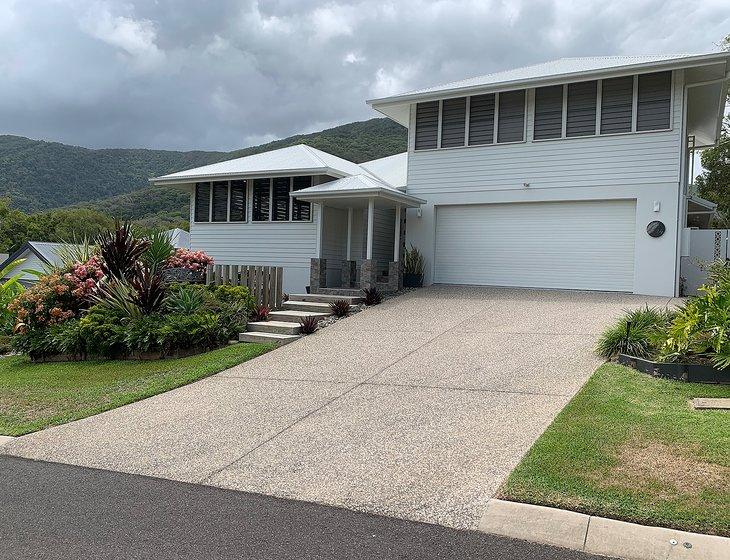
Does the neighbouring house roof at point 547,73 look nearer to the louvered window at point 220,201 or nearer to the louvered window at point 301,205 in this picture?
the louvered window at point 301,205

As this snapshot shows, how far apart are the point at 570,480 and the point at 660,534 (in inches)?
30.5

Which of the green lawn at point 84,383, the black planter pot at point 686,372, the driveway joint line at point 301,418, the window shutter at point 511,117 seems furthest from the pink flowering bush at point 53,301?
the window shutter at point 511,117

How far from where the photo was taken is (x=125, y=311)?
11.4 metres

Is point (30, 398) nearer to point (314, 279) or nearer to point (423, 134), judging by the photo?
point (314, 279)

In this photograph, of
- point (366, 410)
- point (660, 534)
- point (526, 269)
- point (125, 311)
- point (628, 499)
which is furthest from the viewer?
point (526, 269)

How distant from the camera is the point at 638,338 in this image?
321 inches

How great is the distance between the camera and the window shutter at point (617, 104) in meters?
14.4

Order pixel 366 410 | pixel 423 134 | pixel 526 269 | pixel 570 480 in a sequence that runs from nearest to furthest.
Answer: pixel 570 480
pixel 366 410
pixel 526 269
pixel 423 134

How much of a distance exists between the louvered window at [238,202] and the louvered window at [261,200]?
416mm

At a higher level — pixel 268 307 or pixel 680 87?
pixel 680 87

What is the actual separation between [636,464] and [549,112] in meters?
12.4

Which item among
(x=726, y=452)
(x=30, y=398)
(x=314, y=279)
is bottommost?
(x=30, y=398)

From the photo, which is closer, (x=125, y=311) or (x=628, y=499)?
(x=628, y=499)

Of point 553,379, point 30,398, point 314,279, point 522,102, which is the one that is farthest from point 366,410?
point 522,102
